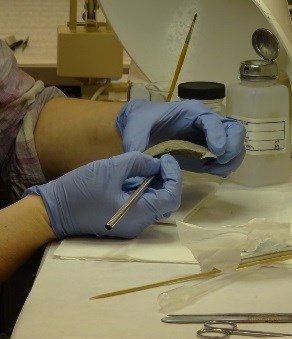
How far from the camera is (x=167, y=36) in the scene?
3.91 ft

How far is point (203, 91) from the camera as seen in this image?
99 cm

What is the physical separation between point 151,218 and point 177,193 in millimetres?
41

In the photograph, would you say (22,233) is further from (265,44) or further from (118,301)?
(265,44)

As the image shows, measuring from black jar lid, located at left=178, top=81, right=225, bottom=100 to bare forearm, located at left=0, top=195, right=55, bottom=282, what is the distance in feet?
0.94

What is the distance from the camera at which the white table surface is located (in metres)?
0.62

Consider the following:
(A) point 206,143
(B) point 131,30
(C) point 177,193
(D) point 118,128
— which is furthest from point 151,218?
(B) point 131,30

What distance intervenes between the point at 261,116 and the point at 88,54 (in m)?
0.61

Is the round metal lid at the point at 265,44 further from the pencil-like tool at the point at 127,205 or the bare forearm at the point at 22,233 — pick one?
the bare forearm at the point at 22,233

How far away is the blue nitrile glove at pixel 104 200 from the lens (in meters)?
0.80

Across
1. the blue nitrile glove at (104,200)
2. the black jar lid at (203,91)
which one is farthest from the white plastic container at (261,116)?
the blue nitrile glove at (104,200)

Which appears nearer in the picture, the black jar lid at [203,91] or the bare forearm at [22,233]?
the bare forearm at [22,233]

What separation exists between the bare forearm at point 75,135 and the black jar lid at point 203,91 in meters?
0.15

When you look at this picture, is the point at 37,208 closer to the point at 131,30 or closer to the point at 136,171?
the point at 136,171

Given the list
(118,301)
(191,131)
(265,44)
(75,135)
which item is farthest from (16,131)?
(118,301)
